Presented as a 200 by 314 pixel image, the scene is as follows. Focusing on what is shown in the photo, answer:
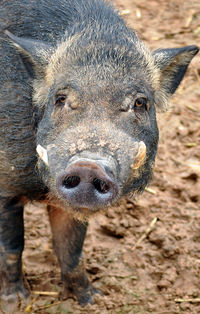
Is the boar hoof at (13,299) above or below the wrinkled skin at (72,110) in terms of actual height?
below

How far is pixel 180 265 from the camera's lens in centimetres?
543

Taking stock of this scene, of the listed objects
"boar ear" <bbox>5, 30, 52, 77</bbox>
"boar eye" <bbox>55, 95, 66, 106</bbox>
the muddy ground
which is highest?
"boar ear" <bbox>5, 30, 52, 77</bbox>

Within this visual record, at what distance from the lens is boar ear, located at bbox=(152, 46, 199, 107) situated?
14.5ft

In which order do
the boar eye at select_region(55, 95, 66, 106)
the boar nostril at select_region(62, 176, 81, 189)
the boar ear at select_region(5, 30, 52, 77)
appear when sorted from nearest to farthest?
1. the boar nostril at select_region(62, 176, 81, 189)
2. the boar eye at select_region(55, 95, 66, 106)
3. the boar ear at select_region(5, 30, 52, 77)

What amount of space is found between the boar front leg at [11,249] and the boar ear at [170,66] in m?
1.37

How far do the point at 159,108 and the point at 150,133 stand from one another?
50 cm

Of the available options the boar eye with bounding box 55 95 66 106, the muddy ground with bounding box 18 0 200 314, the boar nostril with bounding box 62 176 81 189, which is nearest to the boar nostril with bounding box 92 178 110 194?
the boar nostril with bounding box 62 176 81 189

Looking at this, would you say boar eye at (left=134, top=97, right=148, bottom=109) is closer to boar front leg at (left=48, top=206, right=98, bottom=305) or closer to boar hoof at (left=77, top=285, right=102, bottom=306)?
boar front leg at (left=48, top=206, right=98, bottom=305)

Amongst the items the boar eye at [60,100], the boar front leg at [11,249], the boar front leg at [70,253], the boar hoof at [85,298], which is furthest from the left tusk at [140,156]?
the boar hoof at [85,298]

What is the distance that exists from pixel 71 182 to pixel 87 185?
0.46 feet

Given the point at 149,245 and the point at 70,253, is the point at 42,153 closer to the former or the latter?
the point at 70,253

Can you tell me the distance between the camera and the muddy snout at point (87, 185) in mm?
3254

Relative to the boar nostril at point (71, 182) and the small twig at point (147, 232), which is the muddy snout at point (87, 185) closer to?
the boar nostril at point (71, 182)

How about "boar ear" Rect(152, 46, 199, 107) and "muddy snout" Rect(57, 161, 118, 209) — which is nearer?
"muddy snout" Rect(57, 161, 118, 209)
